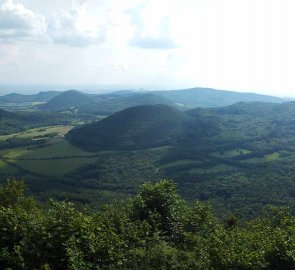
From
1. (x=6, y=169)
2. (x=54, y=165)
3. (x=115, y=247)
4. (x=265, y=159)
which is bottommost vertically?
(x=265, y=159)

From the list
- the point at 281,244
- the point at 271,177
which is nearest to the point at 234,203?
the point at 271,177

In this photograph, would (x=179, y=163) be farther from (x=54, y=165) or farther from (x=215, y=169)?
→ (x=54, y=165)

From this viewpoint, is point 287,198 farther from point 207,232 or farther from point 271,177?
point 207,232

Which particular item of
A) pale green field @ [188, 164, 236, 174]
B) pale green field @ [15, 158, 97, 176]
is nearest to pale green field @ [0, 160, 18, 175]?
pale green field @ [15, 158, 97, 176]

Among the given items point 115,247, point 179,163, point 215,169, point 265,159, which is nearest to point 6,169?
point 179,163

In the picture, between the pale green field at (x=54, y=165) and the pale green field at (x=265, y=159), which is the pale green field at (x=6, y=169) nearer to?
the pale green field at (x=54, y=165)

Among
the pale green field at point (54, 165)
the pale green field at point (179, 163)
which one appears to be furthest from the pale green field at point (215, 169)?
the pale green field at point (54, 165)

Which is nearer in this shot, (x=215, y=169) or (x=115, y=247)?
(x=115, y=247)

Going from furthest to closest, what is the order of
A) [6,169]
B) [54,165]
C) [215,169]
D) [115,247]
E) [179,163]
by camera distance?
[179,163]
[54,165]
[215,169]
[6,169]
[115,247]

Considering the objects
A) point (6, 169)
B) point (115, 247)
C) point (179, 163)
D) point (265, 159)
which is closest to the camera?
point (115, 247)

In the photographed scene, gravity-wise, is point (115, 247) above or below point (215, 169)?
above
